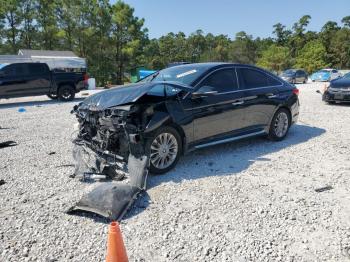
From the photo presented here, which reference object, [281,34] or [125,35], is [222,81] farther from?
[281,34]

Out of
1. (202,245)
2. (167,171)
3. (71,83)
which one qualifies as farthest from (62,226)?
(71,83)

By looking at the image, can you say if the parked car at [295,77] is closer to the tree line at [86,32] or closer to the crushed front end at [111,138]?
the tree line at [86,32]

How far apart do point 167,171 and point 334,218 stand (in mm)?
2363

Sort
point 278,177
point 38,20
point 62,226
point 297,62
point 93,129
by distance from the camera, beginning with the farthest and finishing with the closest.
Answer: point 297,62 < point 38,20 < point 93,129 < point 278,177 < point 62,226

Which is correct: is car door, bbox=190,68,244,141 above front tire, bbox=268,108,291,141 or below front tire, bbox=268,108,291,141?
above

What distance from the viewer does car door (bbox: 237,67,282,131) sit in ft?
20.0

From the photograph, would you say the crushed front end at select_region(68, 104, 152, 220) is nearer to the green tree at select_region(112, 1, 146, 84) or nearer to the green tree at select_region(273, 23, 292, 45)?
the green tree at select_region(112, 1, 146, 84)

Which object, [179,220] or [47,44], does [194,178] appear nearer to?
[179,220]

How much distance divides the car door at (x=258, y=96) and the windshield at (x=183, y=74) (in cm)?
90

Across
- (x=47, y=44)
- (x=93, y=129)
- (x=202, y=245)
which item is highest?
(x=47, y=44)

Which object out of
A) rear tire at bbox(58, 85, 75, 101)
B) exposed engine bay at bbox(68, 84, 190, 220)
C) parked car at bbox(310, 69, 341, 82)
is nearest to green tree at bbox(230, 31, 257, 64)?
parked car at bbox(310, 69, 341, 82)

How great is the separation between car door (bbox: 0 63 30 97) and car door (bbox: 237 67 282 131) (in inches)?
453

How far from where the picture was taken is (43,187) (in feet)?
14.5

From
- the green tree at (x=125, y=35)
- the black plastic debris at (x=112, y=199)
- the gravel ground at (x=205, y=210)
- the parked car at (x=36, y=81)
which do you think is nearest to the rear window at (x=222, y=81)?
the gravel ground at (x=205, y=210)
